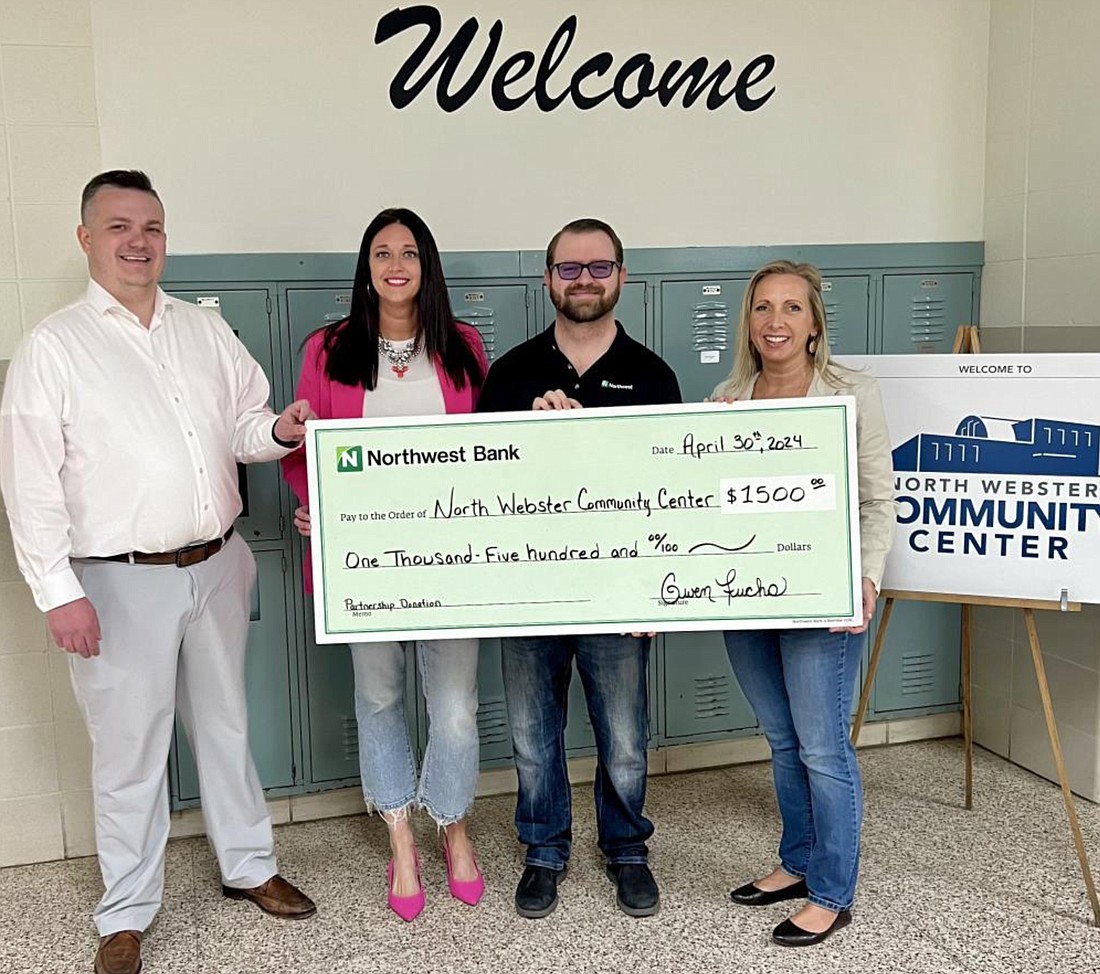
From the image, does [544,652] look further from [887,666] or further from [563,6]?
[563,6]

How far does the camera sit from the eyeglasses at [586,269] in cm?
280

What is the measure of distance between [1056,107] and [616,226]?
144 centimetres

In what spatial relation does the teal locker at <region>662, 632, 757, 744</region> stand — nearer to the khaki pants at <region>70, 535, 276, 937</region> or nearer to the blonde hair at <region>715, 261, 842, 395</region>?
the blonde hair at <region>715, 261, 842, 395</region>

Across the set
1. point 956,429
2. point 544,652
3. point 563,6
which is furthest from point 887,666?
point 563,6

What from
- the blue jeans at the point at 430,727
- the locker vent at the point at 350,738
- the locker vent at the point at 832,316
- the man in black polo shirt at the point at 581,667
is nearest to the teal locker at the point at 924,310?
the locker vent at the point at 832,316

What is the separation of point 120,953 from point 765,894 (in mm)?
1606

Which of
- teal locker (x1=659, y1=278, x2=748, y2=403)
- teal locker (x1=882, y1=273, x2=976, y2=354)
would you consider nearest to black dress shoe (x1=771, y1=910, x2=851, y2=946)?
teal locker (x1=659, y1=278, x2=748, y2=403)

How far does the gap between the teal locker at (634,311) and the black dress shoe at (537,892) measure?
1630mm

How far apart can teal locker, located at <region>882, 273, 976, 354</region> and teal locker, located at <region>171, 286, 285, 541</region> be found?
6.62 feet

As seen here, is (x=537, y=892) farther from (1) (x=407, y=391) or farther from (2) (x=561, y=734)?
(1) (x=407, y=391)

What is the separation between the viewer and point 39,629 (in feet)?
11.0

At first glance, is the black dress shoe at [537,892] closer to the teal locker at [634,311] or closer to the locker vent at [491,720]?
the locker vent at [491,720]

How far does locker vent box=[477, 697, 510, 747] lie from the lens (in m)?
3.77

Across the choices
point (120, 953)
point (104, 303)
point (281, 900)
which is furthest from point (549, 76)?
point (120, 953)
